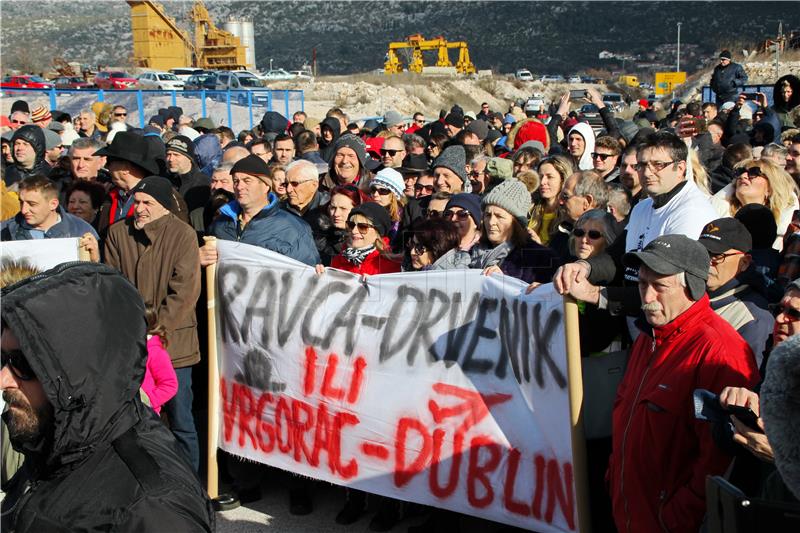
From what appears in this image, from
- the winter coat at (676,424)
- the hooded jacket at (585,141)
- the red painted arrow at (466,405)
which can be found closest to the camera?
the winter coat at (676,424)

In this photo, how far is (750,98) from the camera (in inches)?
526

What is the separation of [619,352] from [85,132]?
1159cm

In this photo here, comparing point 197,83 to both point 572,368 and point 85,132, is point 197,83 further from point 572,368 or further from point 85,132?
point 572,368

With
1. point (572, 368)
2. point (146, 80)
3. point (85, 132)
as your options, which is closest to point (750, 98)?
point (85, 132)

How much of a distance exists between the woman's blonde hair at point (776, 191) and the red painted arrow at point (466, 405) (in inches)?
93.2

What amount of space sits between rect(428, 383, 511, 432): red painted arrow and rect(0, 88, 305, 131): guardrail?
20985 mm

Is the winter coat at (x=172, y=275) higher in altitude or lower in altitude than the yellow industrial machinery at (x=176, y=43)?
lower

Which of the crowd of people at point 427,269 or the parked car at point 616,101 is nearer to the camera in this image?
the crowd of people at point 427,269

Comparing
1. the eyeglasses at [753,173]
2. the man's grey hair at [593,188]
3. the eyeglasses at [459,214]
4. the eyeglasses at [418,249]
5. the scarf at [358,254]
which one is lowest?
the scarf at [358,254]

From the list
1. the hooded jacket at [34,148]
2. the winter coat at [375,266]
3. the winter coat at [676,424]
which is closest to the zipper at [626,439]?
the winter coat at [676,424]

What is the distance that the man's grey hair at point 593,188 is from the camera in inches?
211

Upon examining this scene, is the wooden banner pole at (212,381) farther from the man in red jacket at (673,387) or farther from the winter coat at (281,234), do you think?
the man in red jacket at (673,387)

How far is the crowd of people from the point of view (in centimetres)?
201

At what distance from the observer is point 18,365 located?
202 centimetres
